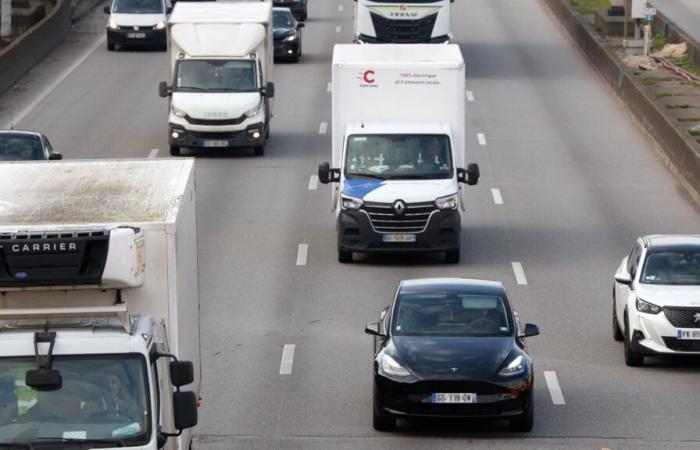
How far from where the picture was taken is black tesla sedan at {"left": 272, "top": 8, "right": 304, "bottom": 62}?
50125mm

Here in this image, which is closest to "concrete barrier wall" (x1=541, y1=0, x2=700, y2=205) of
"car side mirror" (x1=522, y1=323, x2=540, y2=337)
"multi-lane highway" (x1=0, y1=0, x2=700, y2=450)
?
"multi-lane highway" (x1=0, y1=0, x2=700, y2=450)

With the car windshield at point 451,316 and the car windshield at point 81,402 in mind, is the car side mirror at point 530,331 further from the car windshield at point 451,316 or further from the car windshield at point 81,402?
the car windshield at point 81,402

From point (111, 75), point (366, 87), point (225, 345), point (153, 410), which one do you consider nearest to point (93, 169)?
point (153, 410)

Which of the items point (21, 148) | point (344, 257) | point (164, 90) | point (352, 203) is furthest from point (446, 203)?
point (164, 90)

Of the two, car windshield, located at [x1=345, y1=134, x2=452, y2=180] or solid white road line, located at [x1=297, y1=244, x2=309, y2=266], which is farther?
car windshield, located at [x1=345, y1=134, x2=452, y2=180]

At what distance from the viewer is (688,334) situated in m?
21.2

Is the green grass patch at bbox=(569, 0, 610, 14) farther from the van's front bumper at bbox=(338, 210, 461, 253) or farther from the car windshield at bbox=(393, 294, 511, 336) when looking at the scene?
the car windshield at bbox=(393, 294, 511, 336)

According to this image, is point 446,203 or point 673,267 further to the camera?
point 446,203

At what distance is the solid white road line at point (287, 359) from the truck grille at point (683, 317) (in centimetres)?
471

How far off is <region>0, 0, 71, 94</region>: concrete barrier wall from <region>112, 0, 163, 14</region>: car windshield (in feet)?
6.41

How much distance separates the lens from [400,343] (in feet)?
61.0

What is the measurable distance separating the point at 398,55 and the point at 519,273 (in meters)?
4.53

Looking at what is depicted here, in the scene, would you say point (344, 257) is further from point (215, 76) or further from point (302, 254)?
point (215, 76)

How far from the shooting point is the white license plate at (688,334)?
69.6 ft
